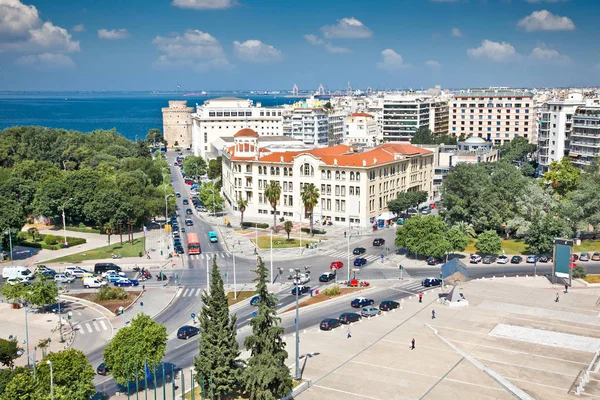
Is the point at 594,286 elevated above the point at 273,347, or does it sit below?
below

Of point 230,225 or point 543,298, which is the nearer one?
point 543,298

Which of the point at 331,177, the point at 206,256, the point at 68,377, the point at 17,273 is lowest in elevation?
the point at 206,256

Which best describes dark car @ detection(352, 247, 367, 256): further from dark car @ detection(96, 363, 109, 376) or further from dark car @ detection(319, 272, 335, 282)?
dark car @ detection(96, 363, 109, 376)

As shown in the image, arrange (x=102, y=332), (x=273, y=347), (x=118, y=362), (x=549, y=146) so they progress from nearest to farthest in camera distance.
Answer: (x=273, y=347)
(x=118, y=362)
(x=102, y=332)
(x=549, y=146)

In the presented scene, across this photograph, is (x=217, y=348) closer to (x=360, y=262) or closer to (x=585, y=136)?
(x=360, y=262)

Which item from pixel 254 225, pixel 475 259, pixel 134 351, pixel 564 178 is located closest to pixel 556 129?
pixel 564 178

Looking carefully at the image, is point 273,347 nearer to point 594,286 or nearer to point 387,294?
point 387,294

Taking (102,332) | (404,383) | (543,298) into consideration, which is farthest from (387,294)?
(102,332)

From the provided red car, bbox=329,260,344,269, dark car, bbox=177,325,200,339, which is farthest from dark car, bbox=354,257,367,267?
dark car, bbox=177,325,200,339
